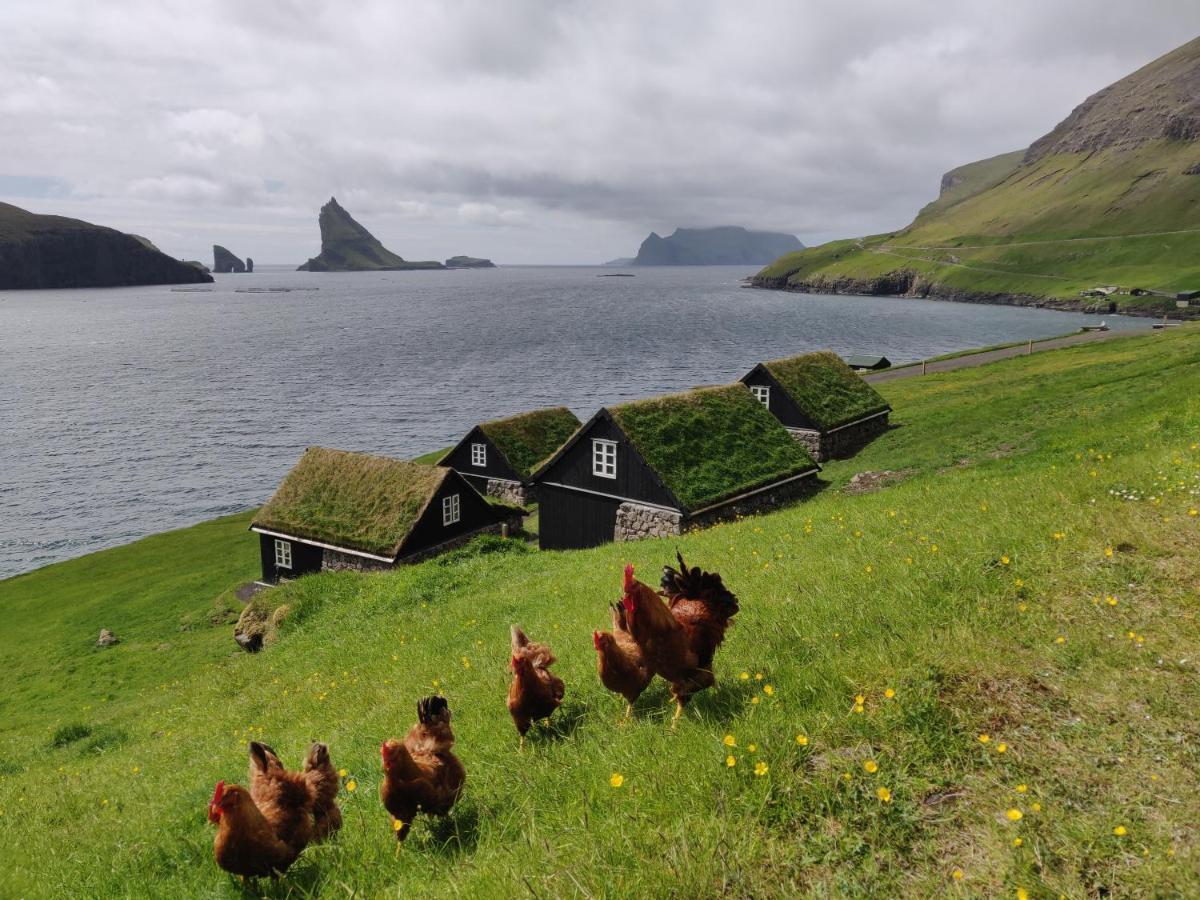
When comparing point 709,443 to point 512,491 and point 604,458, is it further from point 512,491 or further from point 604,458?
point 512,491

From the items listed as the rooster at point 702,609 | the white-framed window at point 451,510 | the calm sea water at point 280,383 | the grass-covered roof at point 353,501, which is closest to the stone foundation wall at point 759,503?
the white-framed window at point 451,510

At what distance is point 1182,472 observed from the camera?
10766 mm

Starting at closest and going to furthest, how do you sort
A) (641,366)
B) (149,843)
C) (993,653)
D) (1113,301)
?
Answer: (993,653) → (149,843) → (641,366) → (1113,301)

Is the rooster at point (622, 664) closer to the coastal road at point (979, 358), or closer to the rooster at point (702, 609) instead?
the rooster at point (702, 609)

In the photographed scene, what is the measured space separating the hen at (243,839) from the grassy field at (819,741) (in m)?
0.39

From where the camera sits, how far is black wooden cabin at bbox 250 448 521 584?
1385 inches

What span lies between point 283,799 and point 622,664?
3017 mm

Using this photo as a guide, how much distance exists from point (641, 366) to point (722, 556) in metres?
100

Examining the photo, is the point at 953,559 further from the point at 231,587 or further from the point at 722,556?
the point at 231,587

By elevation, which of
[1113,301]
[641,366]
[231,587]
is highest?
[1113,301]

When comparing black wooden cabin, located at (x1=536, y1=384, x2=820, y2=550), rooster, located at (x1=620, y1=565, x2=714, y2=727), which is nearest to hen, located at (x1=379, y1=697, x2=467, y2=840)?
rooster, located at (x1=620, y1=565, x2=714, y2=727)

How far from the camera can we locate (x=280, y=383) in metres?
107

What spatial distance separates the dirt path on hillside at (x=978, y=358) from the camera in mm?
76312

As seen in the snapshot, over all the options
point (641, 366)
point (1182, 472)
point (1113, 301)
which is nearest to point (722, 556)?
point (1182, 472)
